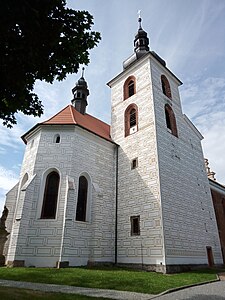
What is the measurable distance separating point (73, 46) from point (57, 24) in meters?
0.63

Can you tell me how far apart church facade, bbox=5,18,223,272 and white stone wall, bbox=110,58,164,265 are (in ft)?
0.19

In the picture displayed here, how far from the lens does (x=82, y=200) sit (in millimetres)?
14930

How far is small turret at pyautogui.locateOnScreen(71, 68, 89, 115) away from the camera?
22156 mm

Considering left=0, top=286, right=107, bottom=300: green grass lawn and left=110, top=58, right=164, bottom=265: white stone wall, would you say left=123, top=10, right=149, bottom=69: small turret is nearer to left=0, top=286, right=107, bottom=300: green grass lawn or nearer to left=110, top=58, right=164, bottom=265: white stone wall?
left=110, top=58, right=164, bottom=265: white stone wall

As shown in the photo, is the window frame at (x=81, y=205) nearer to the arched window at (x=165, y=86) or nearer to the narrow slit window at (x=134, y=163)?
the narrow slit window at (x=134, y=163)

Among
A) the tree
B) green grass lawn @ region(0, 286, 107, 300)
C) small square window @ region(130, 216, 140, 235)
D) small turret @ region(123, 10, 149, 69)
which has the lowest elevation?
green grass lawn @ region(0, 286, 107, 300)

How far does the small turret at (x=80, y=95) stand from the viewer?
22.2 meters

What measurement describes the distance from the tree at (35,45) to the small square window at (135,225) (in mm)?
10474

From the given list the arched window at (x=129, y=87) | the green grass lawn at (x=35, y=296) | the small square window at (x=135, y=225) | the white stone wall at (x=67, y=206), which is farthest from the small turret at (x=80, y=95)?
the green grass lawn at (x=35, y=296)

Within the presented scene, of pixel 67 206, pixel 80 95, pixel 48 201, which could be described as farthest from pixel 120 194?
pixel 80 95

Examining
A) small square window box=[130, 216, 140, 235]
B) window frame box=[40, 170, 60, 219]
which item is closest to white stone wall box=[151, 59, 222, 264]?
small square window box=[130, 216, 140, 235]

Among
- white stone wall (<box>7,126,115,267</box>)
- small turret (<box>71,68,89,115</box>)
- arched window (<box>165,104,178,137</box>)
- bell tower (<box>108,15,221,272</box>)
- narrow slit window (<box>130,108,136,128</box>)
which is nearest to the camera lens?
white stone wall (<box>7,126,115,267</box>)

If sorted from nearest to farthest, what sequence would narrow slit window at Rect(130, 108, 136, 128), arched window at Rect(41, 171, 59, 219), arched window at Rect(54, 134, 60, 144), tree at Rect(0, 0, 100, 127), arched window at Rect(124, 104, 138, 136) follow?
tree at Rect(0, 0, 100, 127) → arched window at Rect(41, 171, 59, 219) → arched window at Rect(54, 134, 60, 144) → arched window at Rect(124, 104, 138, 136) → narrow slit window at Rect(130, 108, 136, 128)

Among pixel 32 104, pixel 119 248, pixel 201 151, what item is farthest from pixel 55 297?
pixel 201 151
